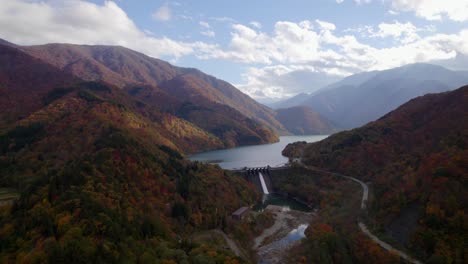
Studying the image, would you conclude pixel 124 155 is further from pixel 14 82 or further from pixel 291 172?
pixel 14 82

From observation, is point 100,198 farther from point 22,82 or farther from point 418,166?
point 22,82

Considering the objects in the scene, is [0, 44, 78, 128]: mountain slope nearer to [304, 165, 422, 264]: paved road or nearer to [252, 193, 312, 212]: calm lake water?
[252, 193, 312, 212]: calm lake water

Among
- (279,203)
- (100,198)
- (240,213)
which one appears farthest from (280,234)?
(100,198)

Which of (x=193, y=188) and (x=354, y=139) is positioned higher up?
(x=354, y=139)

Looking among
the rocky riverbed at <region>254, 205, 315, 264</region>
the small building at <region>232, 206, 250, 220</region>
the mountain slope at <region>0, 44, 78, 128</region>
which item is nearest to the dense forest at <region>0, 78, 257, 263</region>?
the small building at <region>232, 206, 250, 220</region>

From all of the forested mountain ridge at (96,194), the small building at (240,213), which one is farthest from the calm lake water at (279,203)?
the small building at (240,213)

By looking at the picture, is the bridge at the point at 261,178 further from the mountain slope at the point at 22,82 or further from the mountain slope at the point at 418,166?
the mountain slope at the point at 22,82

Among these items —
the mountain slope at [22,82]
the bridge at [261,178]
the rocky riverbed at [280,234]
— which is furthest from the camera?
the mountain slope at [22,82]

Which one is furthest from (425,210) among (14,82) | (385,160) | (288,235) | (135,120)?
(14,82)
